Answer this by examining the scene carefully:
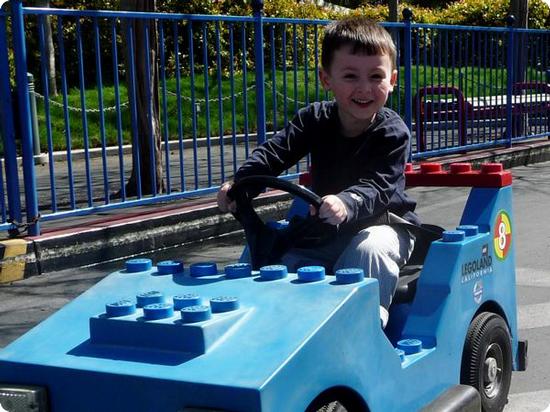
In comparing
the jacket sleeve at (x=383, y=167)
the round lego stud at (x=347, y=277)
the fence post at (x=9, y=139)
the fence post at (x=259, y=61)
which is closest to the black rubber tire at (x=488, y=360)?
the jacket sleeve at (x=383, y=167)

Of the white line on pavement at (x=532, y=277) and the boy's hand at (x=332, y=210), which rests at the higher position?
the boy's hand at (x=332, y=210)

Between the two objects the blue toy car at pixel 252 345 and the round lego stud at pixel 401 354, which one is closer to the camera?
the blue toy car at pixel 252 345

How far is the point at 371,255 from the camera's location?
115 inches

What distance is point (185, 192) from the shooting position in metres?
7.78

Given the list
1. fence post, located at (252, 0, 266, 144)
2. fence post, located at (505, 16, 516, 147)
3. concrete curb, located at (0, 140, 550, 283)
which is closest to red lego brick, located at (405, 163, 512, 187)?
concrete curb, located at (0, 140, 550, 283)

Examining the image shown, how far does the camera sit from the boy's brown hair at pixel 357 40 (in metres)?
3.11

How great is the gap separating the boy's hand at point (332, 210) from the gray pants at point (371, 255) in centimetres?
20

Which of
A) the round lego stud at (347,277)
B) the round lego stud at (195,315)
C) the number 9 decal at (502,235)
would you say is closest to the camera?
the round lego stud at (195,315)

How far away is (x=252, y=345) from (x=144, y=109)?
598 centimetres

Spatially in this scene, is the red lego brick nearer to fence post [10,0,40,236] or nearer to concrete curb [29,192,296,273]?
concrete curb [29,192,296,273]

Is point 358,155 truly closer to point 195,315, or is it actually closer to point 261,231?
point 261,231

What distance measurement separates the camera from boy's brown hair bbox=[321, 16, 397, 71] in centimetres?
311

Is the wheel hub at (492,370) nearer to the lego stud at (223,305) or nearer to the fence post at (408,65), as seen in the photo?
the lego stud at (223,305)

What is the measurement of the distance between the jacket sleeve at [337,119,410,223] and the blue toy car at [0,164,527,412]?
252mm
